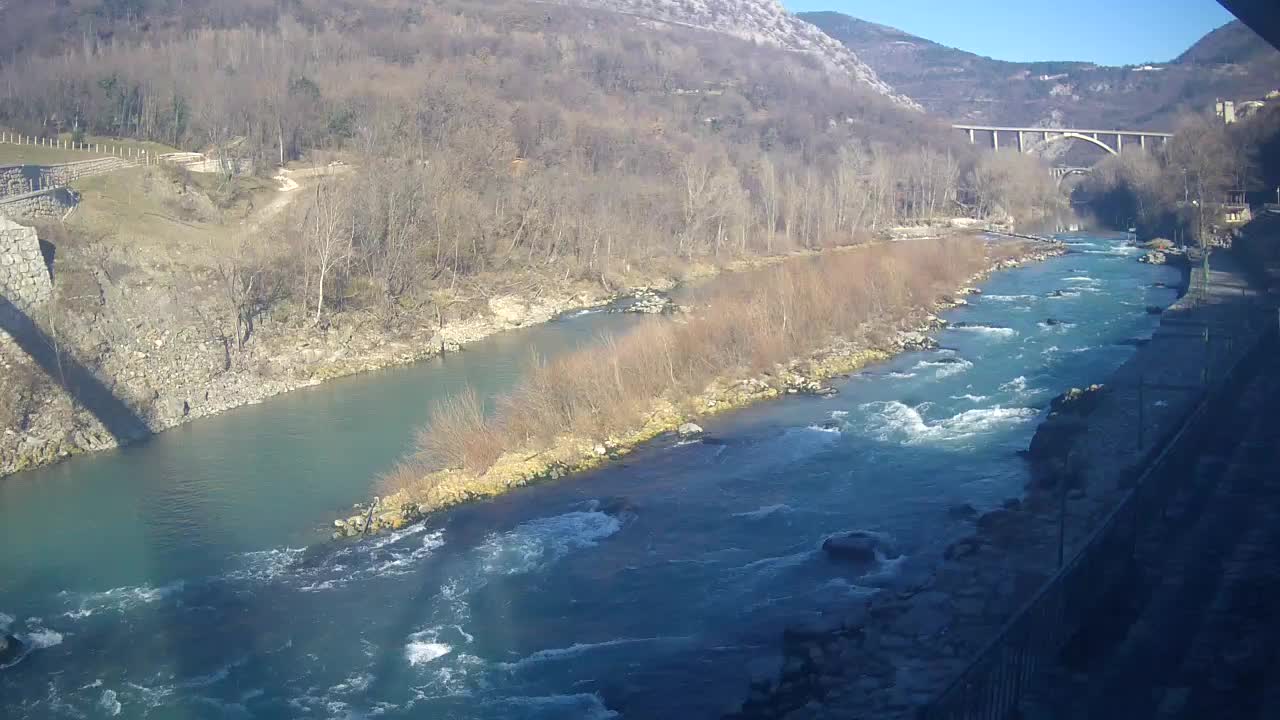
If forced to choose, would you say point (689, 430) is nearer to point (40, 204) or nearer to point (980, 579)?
point (980, 579)

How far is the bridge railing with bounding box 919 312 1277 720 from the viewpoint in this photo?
482 cm

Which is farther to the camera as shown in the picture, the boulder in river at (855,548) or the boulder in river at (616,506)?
the boulder in river at (616,506)

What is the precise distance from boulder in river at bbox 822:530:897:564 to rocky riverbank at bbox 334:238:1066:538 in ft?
11.3

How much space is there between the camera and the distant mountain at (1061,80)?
40.5 meters

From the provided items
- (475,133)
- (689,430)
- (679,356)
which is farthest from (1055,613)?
(475,133)

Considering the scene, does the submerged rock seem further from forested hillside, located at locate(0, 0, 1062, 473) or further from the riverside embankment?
forested hillside, located at locate(0, 0, 1062, 473)

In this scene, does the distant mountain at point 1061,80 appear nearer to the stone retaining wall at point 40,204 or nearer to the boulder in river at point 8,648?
the stone retaining wall at point 40,204

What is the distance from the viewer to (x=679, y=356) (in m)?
14.6

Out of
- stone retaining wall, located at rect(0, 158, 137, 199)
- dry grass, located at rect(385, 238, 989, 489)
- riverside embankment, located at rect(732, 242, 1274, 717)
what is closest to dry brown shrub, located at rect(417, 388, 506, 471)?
dry grass, located at rect(385, 238, 989, 489)

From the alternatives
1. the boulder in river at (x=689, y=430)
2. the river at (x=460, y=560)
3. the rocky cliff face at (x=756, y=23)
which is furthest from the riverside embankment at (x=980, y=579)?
the rocky cliff face at (x=756, y=23)

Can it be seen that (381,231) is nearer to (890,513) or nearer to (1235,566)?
(890,513)

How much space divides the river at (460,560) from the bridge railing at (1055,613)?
1933 millimetres

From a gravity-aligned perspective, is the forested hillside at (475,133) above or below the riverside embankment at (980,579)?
above

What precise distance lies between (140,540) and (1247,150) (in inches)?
1156
